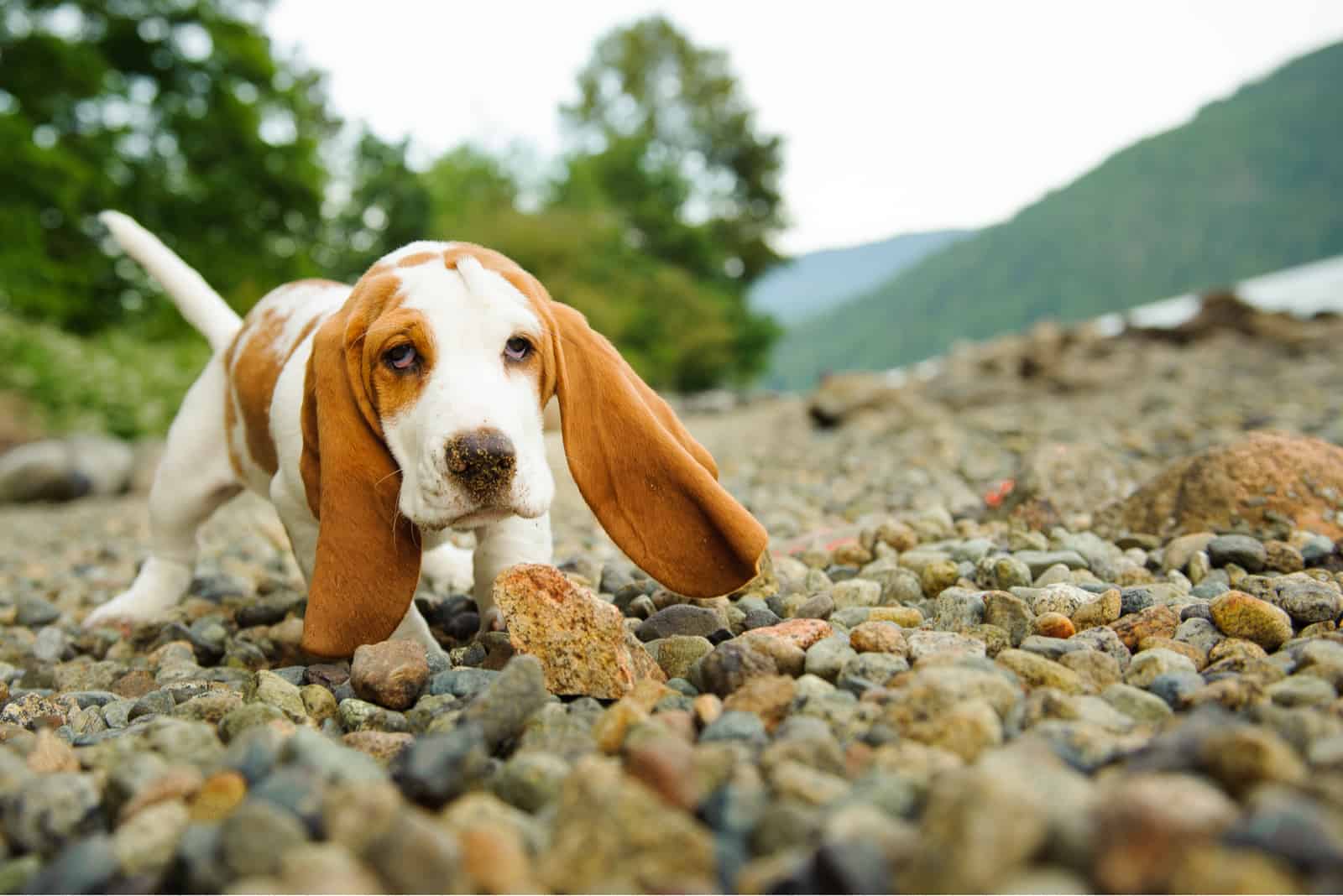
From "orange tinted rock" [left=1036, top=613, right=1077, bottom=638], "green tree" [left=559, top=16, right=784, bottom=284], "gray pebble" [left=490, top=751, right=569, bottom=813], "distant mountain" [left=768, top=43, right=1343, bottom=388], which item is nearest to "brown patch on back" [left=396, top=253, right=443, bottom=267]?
"gray pebble" [left=490, top=751, right=569, bottom=813]

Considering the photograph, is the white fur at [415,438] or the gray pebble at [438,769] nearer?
the gray pebble at [438,769]

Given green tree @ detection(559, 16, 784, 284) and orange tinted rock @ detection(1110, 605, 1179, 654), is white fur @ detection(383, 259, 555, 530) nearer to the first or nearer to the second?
orange tinted rock @ detection(1110, 605, 1179, 654)

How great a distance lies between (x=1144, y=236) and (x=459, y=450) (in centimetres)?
10169

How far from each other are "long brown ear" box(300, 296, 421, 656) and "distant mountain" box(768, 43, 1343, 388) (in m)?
70.4

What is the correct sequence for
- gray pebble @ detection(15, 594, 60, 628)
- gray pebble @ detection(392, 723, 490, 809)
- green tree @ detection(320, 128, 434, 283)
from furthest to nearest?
green tree @ detection(320, 128, 434, 283) < gray pebble @ detection(15, 594, 60, 628) < gray pebble @ detection(392, 723, 490, 809)

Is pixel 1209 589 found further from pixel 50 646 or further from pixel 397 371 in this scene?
pixel 50 646

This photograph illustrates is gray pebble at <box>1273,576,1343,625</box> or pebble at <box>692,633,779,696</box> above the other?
pebble at <box>692,633,779,696</box>

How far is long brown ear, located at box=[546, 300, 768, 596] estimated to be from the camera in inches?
117

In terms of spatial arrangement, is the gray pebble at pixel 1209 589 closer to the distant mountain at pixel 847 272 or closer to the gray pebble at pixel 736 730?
the gray pebble at pixel 736 730

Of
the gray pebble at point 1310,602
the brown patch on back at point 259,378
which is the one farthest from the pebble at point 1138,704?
the brown patch on back at point 259,378

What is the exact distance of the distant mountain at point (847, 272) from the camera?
395ft

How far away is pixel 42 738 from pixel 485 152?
46.5m

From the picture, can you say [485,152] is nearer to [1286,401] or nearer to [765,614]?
[1286,401]

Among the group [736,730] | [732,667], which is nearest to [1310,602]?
[732,667]
